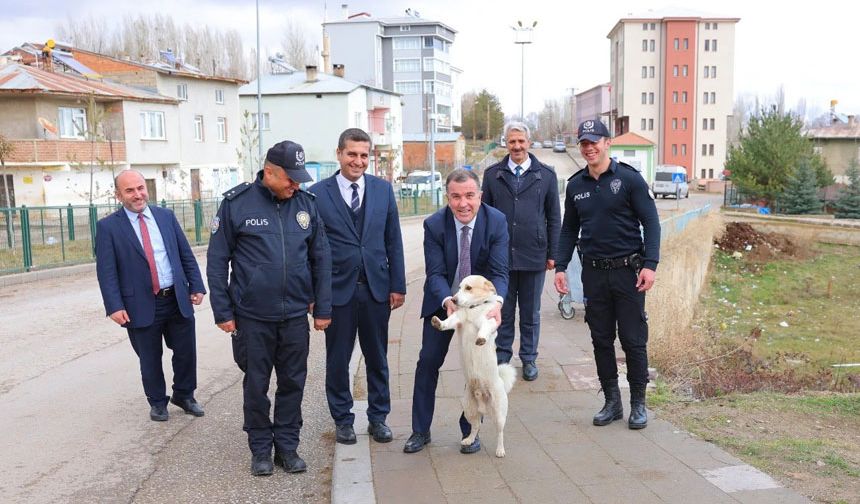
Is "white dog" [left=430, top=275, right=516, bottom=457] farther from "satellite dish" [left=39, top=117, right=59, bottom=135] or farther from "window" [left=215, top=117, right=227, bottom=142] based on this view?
"window" [left=215, top=117, right=227, bottom=142]

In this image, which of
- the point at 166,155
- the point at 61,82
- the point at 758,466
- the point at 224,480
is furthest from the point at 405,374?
the point at 166,155

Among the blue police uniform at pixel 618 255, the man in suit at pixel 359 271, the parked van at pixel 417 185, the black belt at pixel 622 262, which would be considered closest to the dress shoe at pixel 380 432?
the man in suit at pixel 359 271

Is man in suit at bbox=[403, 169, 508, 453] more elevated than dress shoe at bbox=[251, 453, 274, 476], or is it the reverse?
man in suit at bbox=[403, 169, 508, 453]

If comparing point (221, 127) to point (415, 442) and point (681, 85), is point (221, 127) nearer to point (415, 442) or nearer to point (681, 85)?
point (415, 442)

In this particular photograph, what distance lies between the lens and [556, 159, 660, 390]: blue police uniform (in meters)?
5.60

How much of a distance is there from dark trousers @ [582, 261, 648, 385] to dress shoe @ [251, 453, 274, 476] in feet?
8.19

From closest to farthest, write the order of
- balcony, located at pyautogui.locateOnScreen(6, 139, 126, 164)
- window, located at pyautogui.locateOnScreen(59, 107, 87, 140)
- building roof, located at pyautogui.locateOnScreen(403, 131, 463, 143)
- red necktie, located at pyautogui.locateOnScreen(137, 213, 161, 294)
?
red necktie, located at pyautogui.locateOnScreen(137, 213, 161, 294) → balcony, located at pyautogui.locateOnScreen(6, 139, 126, 164) → window, located at pyautogui.locateOnScreen(59, 107, 87, 140) → building roof, located at pyautogui.locateOnScreen(403, 131, 463, 143)

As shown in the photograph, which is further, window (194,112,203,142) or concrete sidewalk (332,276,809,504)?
window (194,112,203,142)

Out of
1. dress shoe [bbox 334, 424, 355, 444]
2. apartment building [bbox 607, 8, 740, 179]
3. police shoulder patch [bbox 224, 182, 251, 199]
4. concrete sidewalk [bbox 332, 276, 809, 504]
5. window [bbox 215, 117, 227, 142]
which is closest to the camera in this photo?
concrete sidewalk [bbox 332, 276, 809, 504]

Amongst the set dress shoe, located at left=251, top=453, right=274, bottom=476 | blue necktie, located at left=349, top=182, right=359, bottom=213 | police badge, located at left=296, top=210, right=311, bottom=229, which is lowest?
dress shoe, located at left=251, top=453, right=274, bottom=476

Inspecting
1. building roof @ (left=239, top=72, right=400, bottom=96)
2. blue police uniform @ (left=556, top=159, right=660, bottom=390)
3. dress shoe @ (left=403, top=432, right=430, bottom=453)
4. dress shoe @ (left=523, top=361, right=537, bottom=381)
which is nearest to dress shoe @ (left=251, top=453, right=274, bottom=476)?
dress shoe @ (left=403, top=432, right=430, bottom=453)

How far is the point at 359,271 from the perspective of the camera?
532 centimetres

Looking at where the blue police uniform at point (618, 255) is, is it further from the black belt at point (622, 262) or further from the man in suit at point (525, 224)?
the man in suit at point (525, 224)

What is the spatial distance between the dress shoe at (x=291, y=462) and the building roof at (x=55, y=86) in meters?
29.0
